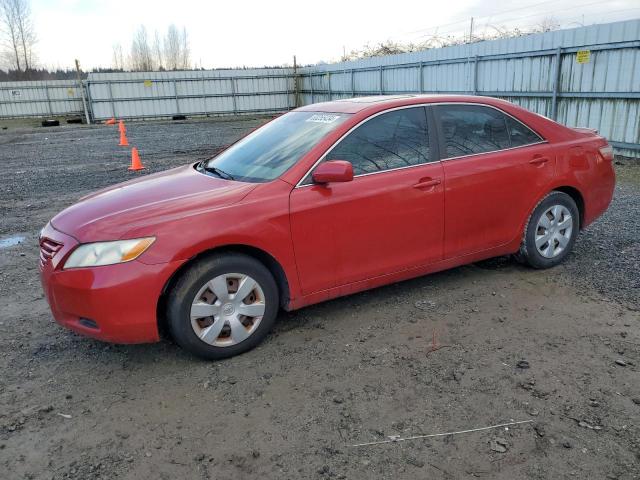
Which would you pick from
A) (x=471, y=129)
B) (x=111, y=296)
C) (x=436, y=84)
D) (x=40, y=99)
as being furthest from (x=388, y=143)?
(x=40, y=99)

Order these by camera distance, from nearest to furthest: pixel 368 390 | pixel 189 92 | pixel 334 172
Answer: pixel 368 390
pixel 334 172
pixel 189 92

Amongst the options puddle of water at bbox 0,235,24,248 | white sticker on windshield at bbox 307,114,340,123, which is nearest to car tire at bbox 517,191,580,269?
white sticker on windshield at bbox 307,114,340,123

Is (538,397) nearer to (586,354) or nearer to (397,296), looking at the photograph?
(586,354)

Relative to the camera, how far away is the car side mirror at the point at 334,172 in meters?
3.66

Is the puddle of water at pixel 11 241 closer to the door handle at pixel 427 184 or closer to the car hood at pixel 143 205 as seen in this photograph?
the car hood at pixel 143 205

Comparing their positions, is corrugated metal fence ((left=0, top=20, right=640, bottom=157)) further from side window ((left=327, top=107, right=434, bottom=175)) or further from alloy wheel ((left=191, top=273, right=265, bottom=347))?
alloy wheel ((left=191, top=273, right=265, bottom=347))

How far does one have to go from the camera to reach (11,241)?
682 cm

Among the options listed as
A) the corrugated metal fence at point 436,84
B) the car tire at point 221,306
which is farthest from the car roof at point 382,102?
the corrugated metal fence at point 436,84

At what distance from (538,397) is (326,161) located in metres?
2.08

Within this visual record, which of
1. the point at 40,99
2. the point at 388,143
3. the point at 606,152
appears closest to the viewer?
the point at 388,143

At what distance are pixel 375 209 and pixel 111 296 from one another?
6.34 ft

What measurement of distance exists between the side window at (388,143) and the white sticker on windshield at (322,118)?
0.86ft

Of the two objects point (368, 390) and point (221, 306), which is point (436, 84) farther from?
point (368, 390)

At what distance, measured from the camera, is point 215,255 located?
11.5 ft
